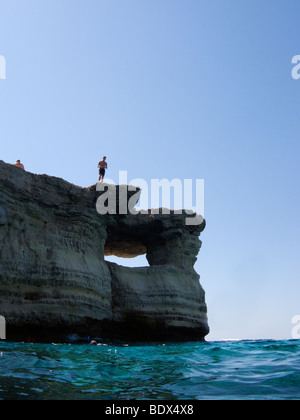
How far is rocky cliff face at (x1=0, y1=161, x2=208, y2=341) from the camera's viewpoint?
1791cm

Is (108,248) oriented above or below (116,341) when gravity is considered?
above

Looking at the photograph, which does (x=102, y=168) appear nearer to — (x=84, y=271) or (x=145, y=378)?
(x=84, y=271)

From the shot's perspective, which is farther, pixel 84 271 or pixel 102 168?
pixel 102 168

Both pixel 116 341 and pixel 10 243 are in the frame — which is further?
pixel 116 341

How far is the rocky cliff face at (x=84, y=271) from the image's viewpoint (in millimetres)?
17906

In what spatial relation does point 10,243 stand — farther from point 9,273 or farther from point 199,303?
point 199,303

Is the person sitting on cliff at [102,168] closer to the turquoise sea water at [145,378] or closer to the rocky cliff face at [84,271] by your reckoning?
the rocky cliff face at [84,271]

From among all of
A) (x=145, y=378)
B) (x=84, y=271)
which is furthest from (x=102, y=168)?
(x=145, y=378)

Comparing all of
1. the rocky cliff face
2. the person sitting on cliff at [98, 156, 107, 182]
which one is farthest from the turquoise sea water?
the person sitting on cliff at [98, 156, 107, 182]

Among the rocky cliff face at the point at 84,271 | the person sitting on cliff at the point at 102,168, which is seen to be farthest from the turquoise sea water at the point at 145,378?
the person sitting on cliff at the point at 102,168

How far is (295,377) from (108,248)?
69.1ft

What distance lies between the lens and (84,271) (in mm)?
19828
